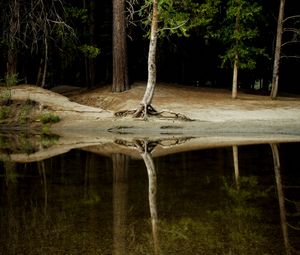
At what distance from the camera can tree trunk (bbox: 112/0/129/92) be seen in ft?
82.1

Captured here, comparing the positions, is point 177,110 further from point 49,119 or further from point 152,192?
point 152,192

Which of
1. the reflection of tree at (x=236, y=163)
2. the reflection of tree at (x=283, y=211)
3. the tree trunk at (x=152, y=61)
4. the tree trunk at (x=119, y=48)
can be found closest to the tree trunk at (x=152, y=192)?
the reflection of tree at (x=283, y=211)

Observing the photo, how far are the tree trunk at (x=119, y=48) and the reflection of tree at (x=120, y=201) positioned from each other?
13601 millimetres

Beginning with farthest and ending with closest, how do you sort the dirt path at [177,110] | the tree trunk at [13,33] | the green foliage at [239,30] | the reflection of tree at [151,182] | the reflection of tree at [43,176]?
the tree trunk at [13,33], the green foliage at [239,30], the dirt path at [177,110], the reflection of tree at [43,176], the reflection of tree at [151,182]

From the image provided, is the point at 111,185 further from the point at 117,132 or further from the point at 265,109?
the point at 265,109

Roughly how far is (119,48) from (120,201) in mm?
18418

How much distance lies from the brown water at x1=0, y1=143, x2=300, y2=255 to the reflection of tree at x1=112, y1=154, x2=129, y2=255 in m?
0.01

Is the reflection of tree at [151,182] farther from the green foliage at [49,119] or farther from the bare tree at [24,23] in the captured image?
the bare tree at [24,23]

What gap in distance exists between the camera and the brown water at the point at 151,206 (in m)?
5.36

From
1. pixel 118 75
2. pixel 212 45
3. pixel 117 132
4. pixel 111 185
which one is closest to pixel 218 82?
pixel 212 45

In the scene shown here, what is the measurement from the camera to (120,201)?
24.6ft

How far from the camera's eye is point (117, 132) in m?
19.3

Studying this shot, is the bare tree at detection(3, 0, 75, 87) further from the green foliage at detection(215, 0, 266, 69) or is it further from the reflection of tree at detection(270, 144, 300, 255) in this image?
the reflection of tree at detection(270, 144, 300, 255)

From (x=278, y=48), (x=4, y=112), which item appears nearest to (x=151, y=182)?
(x=4, y=112)
